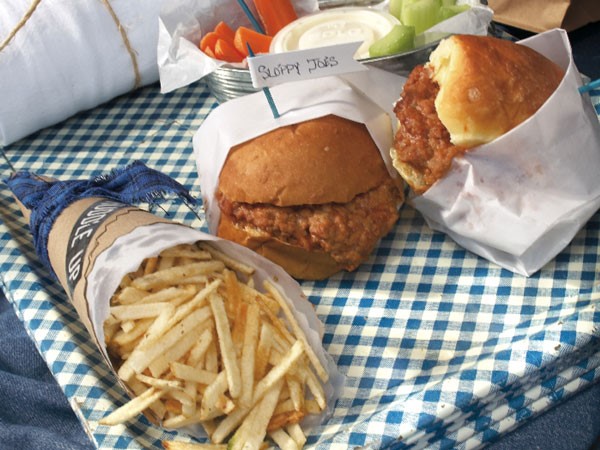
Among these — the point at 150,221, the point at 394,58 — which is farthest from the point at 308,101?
the point at 150,221

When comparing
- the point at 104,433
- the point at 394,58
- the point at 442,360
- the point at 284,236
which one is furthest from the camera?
the point at 394,58

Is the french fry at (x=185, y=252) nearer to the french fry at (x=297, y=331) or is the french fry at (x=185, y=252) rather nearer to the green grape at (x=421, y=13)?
the french fry at (x=297, y=331)

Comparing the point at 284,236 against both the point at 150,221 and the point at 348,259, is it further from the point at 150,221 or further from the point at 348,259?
the point at 150,221

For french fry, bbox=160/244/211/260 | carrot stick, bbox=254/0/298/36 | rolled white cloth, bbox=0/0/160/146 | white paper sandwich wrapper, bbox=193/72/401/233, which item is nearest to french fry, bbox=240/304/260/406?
french fry, bbox=160/244/211/260

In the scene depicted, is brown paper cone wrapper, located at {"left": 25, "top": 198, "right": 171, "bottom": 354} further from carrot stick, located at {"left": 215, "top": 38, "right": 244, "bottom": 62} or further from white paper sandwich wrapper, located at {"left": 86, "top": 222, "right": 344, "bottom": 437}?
carrot stick, located at {"left": 215, "top": 38, "right": 244, "bottom": 62}

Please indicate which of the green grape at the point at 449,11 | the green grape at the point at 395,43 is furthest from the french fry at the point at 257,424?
the green grape at the point at 449,11

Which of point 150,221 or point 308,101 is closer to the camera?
point 150,221
